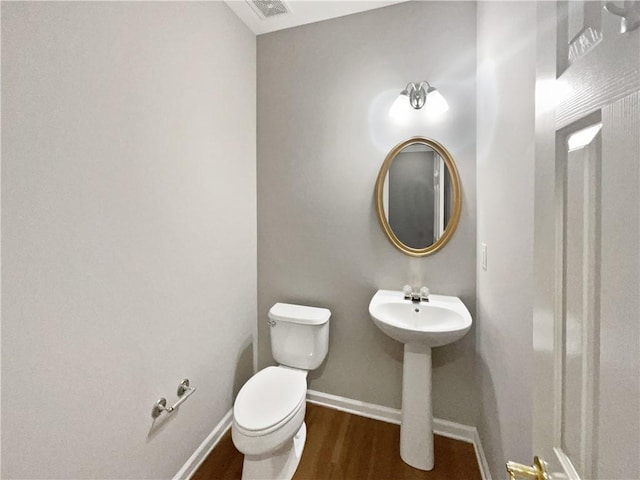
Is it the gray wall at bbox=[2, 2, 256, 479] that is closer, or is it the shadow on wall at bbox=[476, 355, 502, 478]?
the gray wall at bbox=[2, 2, 256, 479]

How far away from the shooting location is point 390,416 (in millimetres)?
1725

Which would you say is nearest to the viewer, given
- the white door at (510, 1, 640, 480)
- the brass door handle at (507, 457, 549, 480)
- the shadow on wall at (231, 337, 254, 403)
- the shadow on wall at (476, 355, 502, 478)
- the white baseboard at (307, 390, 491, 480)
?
the white door at (510, 1, 640, 480)

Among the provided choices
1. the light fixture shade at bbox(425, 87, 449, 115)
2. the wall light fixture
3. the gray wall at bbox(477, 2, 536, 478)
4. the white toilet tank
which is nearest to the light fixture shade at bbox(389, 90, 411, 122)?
the wall light fixture

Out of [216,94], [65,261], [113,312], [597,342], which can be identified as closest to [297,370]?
[113,312]

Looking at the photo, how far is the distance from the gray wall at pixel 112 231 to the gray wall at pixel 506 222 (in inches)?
56.0

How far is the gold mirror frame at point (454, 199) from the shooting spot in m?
1.54

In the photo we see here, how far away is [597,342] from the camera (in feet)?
1.23

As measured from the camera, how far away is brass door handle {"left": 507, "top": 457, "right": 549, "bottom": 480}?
49 centimetres

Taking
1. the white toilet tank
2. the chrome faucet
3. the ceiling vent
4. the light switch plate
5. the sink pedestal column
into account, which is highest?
the ceiling vent

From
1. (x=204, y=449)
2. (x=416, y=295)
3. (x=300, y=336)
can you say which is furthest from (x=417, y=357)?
(x=204, y=449)

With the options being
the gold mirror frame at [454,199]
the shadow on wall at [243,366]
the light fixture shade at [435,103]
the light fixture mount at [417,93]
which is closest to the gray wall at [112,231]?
the shadow on wall at [243,366]

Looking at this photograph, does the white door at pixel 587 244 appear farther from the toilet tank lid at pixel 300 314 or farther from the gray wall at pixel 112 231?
the gray wall at pixel 112 231

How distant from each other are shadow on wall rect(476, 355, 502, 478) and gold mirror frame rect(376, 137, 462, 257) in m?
0.67

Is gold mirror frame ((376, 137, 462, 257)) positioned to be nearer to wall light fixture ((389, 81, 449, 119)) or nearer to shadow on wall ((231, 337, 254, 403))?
wall light fixture ((389, 81, 449, 119))
